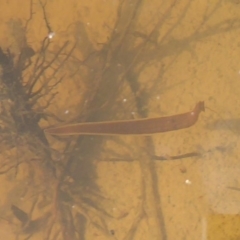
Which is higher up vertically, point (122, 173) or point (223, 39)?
point (223, 39)

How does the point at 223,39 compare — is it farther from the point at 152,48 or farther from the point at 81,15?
the point at 81,15

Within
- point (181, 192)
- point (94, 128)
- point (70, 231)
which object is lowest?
point (70, 231)

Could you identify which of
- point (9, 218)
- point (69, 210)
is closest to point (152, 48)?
point (69, 210)
